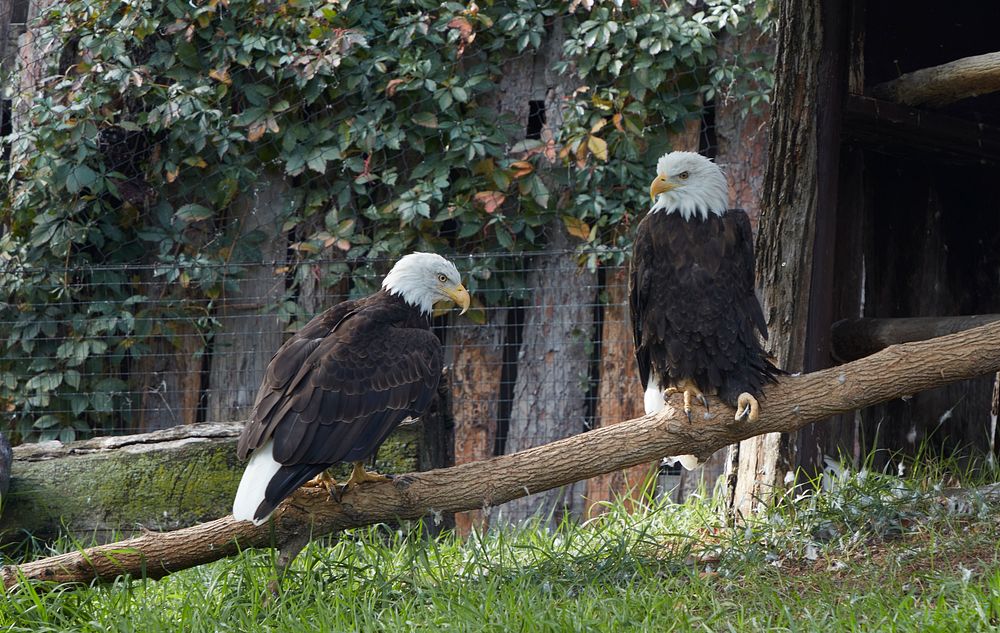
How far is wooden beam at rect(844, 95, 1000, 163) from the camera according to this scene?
14.4ft

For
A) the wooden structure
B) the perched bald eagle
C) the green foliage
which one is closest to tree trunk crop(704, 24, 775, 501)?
the green foliage

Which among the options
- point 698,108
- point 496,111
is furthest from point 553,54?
point 698,108

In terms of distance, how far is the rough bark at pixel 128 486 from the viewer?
4.39 meters

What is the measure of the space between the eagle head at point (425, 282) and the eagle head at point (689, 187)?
2.61 ft

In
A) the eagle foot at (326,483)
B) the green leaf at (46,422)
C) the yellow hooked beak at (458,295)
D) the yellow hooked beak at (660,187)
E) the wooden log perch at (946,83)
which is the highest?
the wooden log perch at (946,83)

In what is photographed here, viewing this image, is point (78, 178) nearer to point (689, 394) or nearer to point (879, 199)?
point (689, 394)

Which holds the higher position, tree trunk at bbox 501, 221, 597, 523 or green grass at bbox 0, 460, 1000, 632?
tree trunk at bbox 501, 221, 597, 523

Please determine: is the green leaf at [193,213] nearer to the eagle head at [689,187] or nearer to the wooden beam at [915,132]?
the eagle head at [689,187]

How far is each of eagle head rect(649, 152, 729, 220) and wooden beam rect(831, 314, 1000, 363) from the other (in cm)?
112

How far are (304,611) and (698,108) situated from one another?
3201 mm

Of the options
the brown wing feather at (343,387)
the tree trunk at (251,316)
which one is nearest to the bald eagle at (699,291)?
the brown wing feather at (343,387)

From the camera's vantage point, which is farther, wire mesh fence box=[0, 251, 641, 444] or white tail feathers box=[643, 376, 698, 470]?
wire mesh fence box=[0, 251, 641, 444]

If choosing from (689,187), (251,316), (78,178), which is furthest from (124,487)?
(689,187)

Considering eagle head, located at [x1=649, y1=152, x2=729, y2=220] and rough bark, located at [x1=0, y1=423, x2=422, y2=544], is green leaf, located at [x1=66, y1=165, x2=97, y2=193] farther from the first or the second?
eagle head, located at [x1=649, y1=152, x2=729, y2=220]
